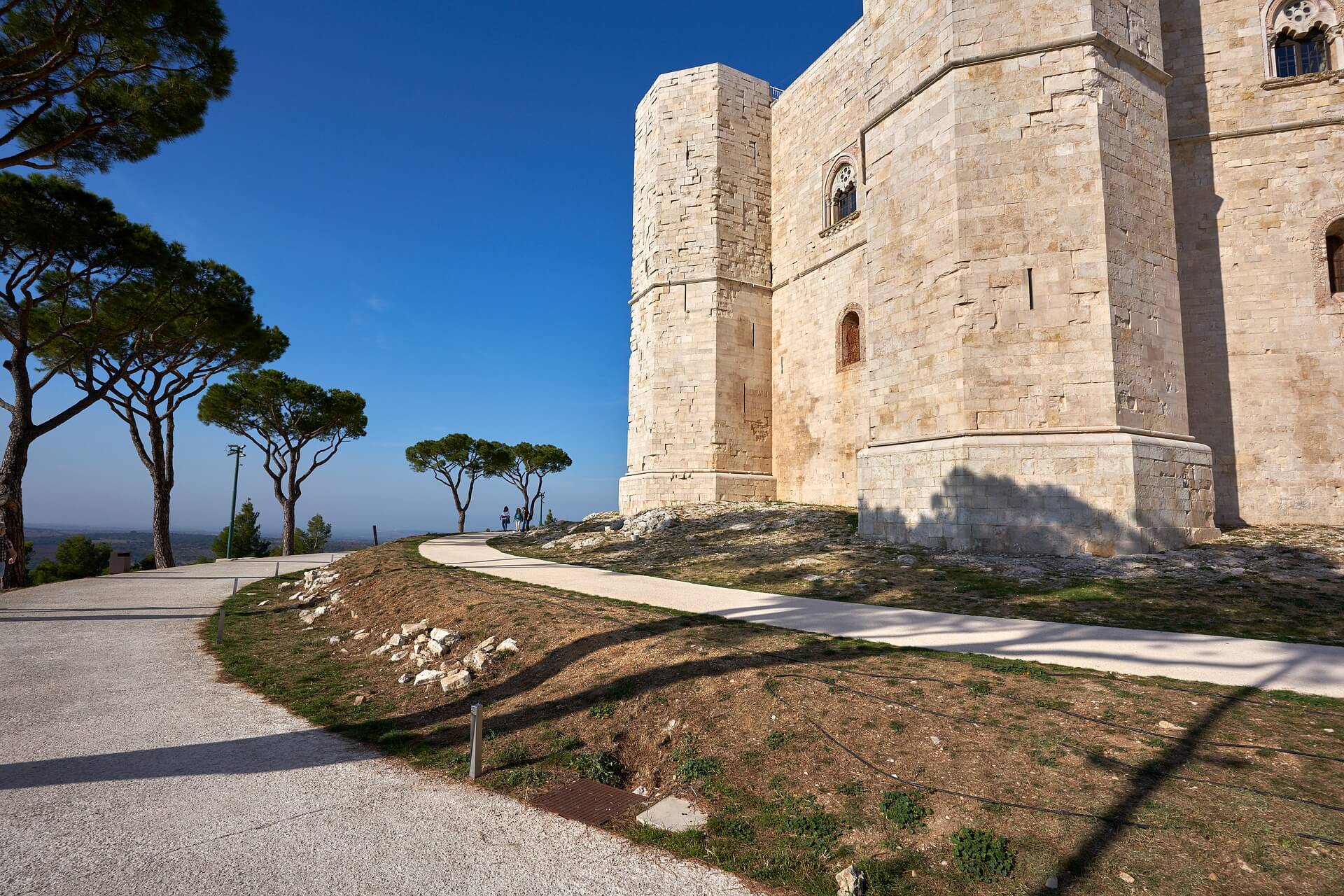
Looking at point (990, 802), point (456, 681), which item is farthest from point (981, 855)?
point (456, 681)

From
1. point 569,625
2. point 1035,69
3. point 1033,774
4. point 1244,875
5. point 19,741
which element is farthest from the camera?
point 1035,69

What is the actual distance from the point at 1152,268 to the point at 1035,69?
450 centimetres

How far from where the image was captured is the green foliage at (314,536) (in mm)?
37500

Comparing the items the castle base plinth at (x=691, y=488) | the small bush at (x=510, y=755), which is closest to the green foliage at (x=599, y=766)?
the small bush at (x=510, y=755)

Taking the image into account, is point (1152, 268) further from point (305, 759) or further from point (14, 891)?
point (14, 891)

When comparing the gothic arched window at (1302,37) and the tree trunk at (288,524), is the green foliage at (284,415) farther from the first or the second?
the gothic arched window at (1302,37)

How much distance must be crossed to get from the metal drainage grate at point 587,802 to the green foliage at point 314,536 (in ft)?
119

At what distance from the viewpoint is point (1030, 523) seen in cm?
1130

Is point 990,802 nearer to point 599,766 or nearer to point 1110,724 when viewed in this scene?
point 1110,724

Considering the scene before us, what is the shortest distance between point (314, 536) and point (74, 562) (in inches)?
477

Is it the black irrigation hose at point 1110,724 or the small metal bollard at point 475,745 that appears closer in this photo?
the black irrigation hose at point 1110,724

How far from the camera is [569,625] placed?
7730 millimetres

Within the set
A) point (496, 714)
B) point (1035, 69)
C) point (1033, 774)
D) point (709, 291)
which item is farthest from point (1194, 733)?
point (709, 291)

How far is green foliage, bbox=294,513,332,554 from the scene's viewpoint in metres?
37.5
